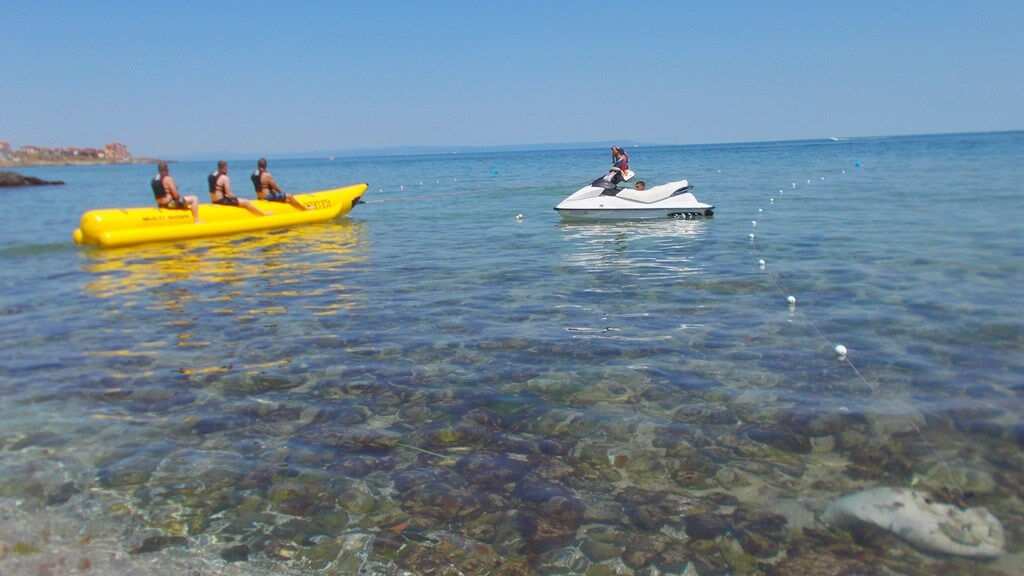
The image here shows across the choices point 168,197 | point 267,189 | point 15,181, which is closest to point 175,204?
point 168,197

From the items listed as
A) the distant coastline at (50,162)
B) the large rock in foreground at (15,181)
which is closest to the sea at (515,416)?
the large rock in foreground at (15,181)

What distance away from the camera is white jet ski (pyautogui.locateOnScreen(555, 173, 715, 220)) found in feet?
59.1

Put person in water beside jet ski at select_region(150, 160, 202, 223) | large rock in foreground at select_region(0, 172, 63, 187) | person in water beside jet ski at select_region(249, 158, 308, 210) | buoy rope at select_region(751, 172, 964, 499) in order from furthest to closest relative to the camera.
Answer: large rock in foreground at select_region(0, 172, 63, 187), person in water beside jet ski at select_region(249, 158, 308, 210), person in water beside jet ski at select_region(150, 160, 202, 223), buoy rope at select_region(751, 172, 964, 499)

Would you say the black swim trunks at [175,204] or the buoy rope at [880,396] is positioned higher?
the black swim trunks at [175,204]

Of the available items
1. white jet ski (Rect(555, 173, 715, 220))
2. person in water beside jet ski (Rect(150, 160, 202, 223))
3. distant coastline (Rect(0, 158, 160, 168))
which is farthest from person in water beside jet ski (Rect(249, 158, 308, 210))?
distant coastline (Rect(0, 158, 160, 168))

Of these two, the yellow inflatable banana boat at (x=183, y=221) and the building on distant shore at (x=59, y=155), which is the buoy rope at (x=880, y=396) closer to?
the yellow inflatable banana boat at (x=183, y=221)

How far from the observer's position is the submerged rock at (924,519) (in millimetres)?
3871

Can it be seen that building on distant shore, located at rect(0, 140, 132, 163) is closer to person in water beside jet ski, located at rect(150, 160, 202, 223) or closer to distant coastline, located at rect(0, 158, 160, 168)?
distant coastline, located at rect(0, 158, 160, 168)

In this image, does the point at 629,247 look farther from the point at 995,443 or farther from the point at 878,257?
the point at 995,443

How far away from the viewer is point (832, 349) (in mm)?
7016

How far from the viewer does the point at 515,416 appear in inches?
222

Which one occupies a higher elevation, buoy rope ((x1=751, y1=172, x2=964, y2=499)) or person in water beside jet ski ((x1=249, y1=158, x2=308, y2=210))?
person in water beside jet ski ((x1=249, y1=158, x2=308, y2=210))

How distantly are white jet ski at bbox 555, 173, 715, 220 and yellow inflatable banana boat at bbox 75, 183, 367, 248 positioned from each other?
7.36 m

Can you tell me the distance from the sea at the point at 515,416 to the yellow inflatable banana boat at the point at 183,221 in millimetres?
4171
